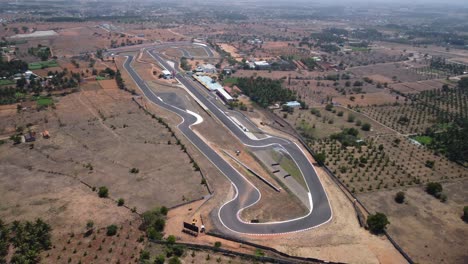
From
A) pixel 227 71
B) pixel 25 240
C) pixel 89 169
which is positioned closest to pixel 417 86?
pixel 227 71

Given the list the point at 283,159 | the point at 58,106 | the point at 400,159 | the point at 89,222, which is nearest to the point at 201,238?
the point at 89,222

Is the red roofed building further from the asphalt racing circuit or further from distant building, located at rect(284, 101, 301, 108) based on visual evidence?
distant building, located at rect(284, 101, 301, 108)

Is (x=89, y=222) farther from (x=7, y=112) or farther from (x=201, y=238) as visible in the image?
(x=7, y=112)

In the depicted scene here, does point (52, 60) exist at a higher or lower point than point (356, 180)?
higher

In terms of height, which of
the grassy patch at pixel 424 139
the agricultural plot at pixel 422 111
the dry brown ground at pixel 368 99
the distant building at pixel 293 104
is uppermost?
the distant building at pixel 293 104

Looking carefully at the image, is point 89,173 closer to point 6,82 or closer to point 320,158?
point 320,158

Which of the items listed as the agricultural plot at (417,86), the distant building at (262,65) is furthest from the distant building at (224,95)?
the agricultural plot at (417,86)

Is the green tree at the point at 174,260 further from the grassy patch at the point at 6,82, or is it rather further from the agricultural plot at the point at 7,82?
the grassy patch at the point at 6,82
